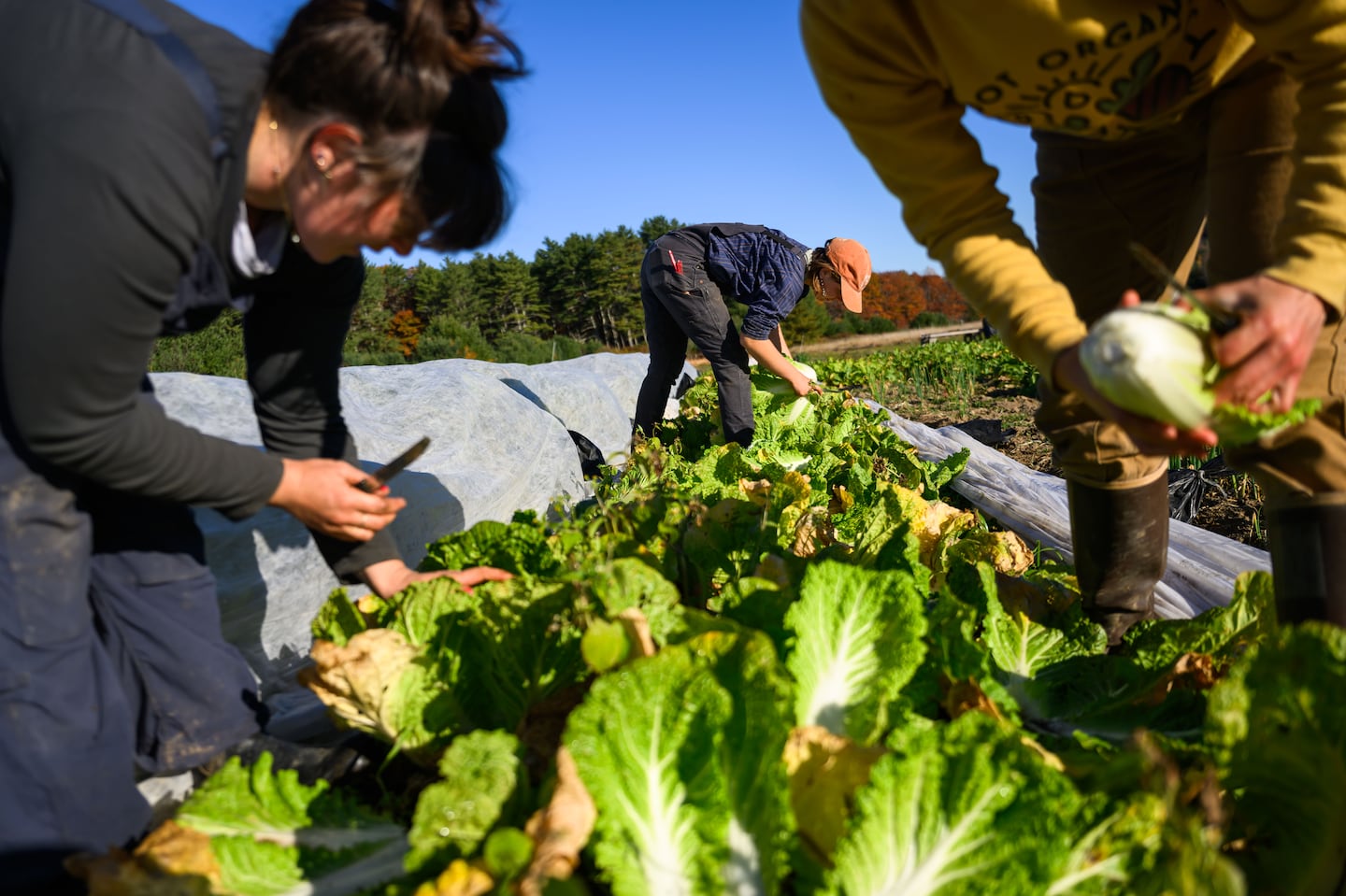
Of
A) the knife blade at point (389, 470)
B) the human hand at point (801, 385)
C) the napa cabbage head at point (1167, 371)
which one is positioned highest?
the napa cabbage head at point (1167, 371)

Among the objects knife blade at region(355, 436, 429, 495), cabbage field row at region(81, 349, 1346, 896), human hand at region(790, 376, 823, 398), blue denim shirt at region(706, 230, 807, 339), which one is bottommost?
cabbage field row at region(81, 349, 1346, 896)

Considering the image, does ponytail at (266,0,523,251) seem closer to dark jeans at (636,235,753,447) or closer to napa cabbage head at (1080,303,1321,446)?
napa cabbage head at (1080,303,1321,446)

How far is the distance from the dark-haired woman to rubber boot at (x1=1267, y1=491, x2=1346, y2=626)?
1758mm

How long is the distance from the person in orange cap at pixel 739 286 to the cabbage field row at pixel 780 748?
11.2ft

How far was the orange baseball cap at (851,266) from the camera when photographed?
18.3 ft

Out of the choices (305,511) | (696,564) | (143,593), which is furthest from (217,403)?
(696,564)

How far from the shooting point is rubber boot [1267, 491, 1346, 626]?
152cm

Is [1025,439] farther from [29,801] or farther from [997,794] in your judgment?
[29,801]

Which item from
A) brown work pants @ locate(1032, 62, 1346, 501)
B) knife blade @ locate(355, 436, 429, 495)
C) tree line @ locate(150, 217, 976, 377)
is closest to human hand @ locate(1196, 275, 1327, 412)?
brown work pants @ locate(1032, 62, 1346, 501)

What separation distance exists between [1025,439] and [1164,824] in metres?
6.37

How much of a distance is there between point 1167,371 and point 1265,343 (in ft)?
0.63

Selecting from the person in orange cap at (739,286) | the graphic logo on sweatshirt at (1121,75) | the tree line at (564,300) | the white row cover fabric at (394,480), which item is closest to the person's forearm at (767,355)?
the person in orange cap at (739,286)

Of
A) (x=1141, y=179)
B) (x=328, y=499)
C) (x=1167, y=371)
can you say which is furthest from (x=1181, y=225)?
(x=328, y=499)

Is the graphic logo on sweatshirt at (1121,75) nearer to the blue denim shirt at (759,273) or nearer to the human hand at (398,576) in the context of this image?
the human hand at (398,576)
